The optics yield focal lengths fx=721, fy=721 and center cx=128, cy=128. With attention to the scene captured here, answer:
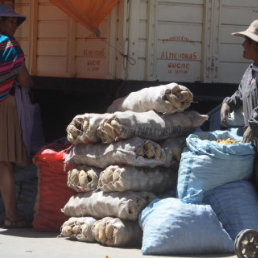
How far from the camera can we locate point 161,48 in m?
7.27

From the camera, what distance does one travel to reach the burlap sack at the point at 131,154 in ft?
17.4

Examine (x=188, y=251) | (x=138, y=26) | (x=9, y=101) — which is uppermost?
(x=138, y=26)

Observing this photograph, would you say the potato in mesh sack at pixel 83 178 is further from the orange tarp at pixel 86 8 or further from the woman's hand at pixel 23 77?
the orange tarp at pixel 86 8

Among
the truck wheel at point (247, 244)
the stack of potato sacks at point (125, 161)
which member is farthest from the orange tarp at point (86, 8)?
the truck wheel at point (247, 244)

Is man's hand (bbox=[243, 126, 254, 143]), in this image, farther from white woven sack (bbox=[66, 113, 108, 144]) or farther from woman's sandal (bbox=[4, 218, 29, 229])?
woman's sandal (bbox=[4, 218, 29, 229])

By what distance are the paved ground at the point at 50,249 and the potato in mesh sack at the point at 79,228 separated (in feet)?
0.17

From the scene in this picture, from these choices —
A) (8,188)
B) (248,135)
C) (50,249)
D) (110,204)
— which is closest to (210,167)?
(248,135)

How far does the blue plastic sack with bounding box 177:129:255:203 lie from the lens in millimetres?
5145

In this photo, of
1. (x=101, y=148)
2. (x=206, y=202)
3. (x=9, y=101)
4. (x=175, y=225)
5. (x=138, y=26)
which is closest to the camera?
(x=175, y=225)

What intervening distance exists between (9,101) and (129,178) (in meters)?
1.62

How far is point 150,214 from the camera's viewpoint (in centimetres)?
510

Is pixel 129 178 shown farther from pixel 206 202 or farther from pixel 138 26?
pixel 138 26

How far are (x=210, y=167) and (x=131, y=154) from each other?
583 millimetres

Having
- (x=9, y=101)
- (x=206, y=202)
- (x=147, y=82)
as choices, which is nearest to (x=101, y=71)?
(x=147, y=82)
